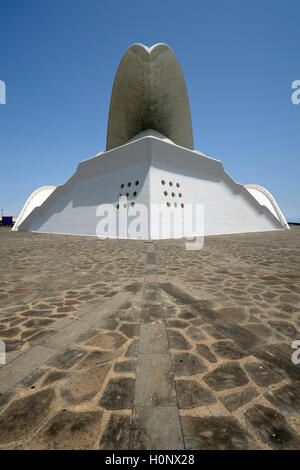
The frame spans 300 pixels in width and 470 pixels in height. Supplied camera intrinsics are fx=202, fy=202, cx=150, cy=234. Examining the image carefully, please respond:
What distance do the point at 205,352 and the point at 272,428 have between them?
0.76 m

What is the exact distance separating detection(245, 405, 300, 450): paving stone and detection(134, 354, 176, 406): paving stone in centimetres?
51

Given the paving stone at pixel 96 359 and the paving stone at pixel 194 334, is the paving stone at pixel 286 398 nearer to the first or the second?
the paving stone at pixel 194 334

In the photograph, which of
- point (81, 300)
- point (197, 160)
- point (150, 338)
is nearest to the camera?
point (150, 338)

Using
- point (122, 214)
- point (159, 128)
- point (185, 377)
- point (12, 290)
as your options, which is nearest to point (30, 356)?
point (185, 377)

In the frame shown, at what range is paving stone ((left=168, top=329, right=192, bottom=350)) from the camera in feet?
6.64

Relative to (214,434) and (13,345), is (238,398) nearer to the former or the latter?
(214,434)

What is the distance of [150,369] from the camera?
171 cm

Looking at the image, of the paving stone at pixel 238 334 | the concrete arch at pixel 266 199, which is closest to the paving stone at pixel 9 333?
the paving stone at pixel 238 334

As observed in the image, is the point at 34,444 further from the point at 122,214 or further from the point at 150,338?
the point at 122,214

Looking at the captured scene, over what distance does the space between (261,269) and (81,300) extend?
4523 millimetres

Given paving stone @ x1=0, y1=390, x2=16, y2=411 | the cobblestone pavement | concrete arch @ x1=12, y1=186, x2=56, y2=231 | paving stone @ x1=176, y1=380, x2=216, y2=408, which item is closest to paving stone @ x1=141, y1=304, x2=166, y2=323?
the cobblestone pavement

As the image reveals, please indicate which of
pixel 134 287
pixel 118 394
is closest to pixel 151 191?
pixel 134 287
